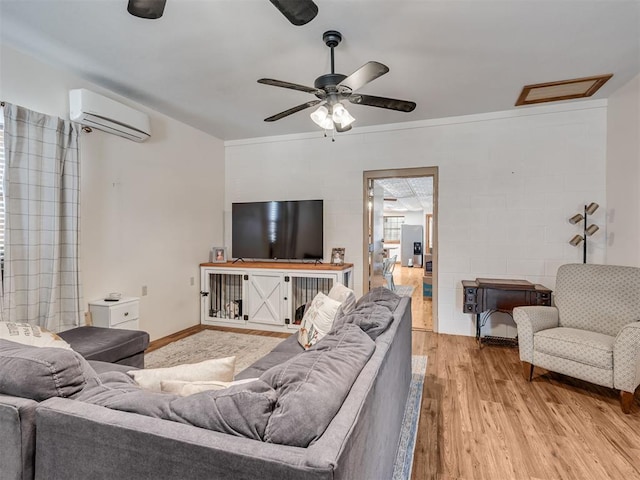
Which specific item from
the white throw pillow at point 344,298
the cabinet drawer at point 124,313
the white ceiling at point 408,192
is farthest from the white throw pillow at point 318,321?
the white ceiling at point 408,192

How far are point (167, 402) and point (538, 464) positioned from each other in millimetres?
1996

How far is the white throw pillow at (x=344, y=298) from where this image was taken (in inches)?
92.0

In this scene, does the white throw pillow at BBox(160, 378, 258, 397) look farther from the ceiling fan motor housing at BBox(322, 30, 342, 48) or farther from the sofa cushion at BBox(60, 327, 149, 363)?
the ceiling fan motor housing at BBox(322, 30, 342, 48)

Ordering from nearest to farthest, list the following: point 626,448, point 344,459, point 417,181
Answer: point 344,459
point 626,448
point 417,181

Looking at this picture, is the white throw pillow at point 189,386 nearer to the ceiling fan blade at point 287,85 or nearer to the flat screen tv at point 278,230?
the ceiling fan blade at point 287,85

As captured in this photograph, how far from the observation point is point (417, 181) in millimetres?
6941

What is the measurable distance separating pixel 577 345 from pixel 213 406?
2.79 metres

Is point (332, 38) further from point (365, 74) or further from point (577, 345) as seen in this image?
point (577, 345)

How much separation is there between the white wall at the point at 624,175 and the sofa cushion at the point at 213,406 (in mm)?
3692

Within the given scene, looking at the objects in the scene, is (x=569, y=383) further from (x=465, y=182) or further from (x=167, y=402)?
(x=167, y=402)

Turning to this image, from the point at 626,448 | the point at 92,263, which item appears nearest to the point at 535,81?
the point at 626,448

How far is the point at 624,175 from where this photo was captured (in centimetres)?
331

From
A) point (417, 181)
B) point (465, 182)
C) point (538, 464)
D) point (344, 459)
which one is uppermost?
point (417, 181)

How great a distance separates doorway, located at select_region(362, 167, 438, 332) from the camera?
4.44 m
